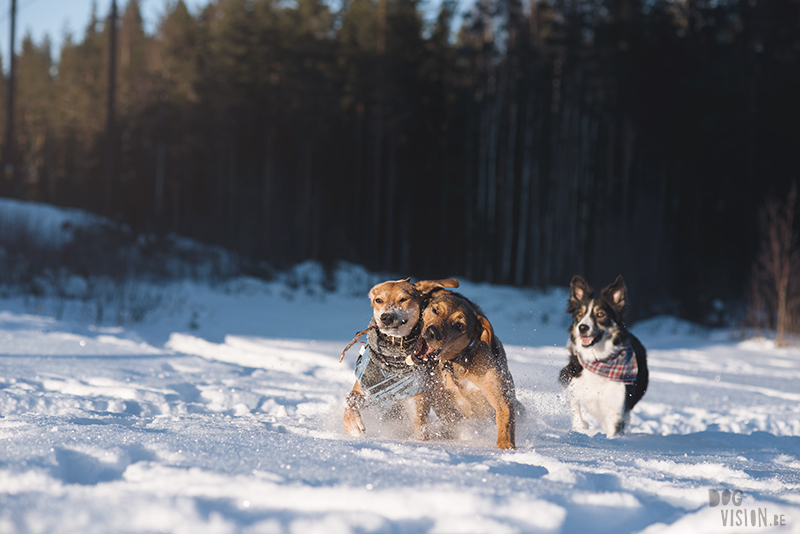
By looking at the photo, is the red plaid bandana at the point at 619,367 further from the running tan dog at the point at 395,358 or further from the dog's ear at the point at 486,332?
the running tan dog at the point at 395,358

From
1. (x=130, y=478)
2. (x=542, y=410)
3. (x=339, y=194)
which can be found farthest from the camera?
(x=339, y=194)

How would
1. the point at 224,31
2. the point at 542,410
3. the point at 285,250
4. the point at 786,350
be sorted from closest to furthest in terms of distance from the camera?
the point at 542,410
the point at 786,350
the point at 285,250
the point at 224,31

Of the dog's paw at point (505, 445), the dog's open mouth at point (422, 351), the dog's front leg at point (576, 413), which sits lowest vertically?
the dog's front leg at point (576, 413)

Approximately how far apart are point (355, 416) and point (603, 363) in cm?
184

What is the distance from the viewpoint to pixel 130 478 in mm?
1975

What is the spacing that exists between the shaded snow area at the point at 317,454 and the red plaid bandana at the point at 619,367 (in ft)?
1.33

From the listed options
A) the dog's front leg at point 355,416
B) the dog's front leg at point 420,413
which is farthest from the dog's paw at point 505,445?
the dog's front leg at point 355,416

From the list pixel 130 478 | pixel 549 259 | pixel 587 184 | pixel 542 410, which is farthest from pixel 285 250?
pixel 130 478

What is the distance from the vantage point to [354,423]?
2951 mm

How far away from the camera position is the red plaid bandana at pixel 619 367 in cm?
379

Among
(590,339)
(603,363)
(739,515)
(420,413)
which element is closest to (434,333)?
(420,413)

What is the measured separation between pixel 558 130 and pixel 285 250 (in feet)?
38.1

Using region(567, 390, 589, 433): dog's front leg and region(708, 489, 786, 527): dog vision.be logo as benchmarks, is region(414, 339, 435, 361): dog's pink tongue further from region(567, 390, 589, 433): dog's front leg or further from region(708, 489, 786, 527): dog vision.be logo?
region(567, 390, 589, 433): dog's front leg

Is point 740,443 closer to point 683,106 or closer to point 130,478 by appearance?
point 130,478
